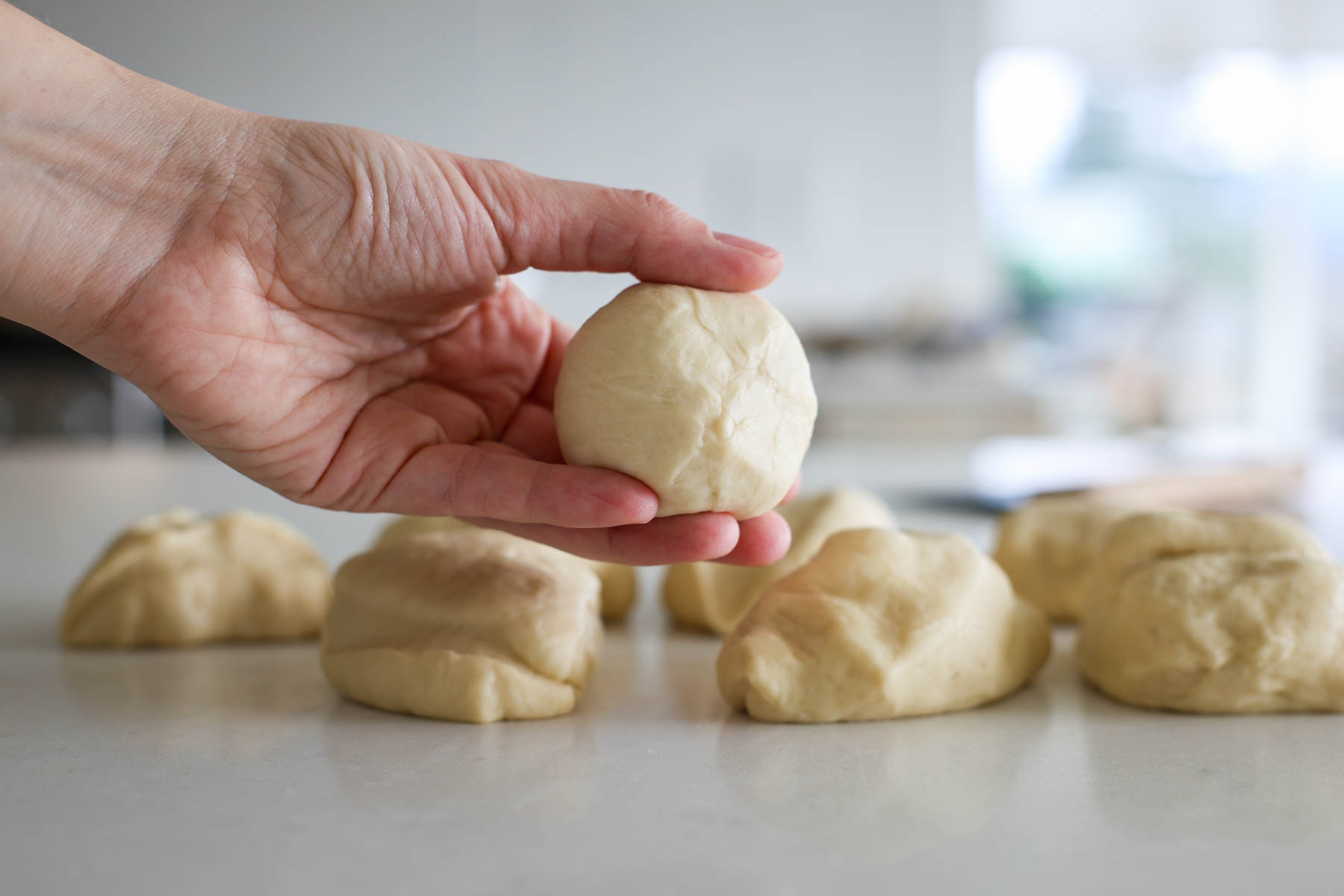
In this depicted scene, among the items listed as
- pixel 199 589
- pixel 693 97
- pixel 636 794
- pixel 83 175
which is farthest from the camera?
pixel 693 97

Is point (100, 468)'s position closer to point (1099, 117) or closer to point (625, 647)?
point (625, 647)

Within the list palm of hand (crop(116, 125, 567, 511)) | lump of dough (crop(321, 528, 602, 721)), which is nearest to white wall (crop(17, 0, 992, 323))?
palm of hand (crop(116, 125, 567, 511))

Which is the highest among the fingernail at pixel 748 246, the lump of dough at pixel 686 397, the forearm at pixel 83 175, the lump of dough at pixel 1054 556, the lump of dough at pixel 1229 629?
the forearm at pixel 83 175

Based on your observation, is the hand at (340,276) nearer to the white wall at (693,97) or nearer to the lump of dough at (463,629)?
the lump of dough at (463,629)

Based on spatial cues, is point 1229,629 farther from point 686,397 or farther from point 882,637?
point 686,397

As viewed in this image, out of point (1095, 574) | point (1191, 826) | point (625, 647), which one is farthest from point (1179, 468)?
point (1191, 826)

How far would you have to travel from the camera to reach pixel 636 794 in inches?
29.9

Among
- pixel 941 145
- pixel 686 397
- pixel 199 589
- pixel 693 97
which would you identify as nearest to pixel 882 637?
pixel 686 397

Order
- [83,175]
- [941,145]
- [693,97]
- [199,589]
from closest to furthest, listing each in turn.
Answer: [83,175], [199,589], [693,97], [941,145]

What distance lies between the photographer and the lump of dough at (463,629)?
93cm

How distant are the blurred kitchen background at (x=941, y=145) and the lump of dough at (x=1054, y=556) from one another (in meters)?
4.18

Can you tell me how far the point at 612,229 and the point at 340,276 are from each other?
26 centimetres

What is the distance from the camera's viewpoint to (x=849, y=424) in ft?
14.1

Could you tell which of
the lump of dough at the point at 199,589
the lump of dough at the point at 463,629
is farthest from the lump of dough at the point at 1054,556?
the lump of dough at the point at 199,589
